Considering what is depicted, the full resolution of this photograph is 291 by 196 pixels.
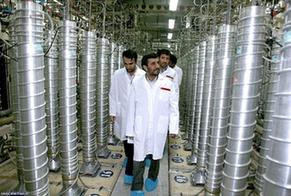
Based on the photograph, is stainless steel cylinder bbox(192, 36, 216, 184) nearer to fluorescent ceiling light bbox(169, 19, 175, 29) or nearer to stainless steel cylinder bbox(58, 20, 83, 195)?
stainless steel cylinder bbox(58, 20, 83, 195)

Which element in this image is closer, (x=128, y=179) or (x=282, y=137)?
(x=282, y=137)

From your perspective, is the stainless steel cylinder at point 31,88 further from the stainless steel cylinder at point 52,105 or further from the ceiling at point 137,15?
the stainless steel cylinder at point 52,105

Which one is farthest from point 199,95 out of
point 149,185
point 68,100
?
point 68,100

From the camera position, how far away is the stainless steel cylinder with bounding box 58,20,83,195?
266cm

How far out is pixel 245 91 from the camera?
6.39 feet

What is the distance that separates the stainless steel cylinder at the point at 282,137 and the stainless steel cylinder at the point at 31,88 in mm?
1532

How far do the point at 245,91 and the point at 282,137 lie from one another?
1.02 metres

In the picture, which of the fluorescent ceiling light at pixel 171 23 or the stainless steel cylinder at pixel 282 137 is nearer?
the stainless steel cylinder at pixel 282 137

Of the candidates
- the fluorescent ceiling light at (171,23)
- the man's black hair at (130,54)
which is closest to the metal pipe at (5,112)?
the man's black hair at (130,54)

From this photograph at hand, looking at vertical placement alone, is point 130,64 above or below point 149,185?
above

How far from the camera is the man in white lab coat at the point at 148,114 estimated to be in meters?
2.75

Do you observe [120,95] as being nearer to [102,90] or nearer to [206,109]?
[102,90]

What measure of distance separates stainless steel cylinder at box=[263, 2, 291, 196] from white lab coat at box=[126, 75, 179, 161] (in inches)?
71.0

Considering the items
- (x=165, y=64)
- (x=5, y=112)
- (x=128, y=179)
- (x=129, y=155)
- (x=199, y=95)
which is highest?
(x=165, y=64)
